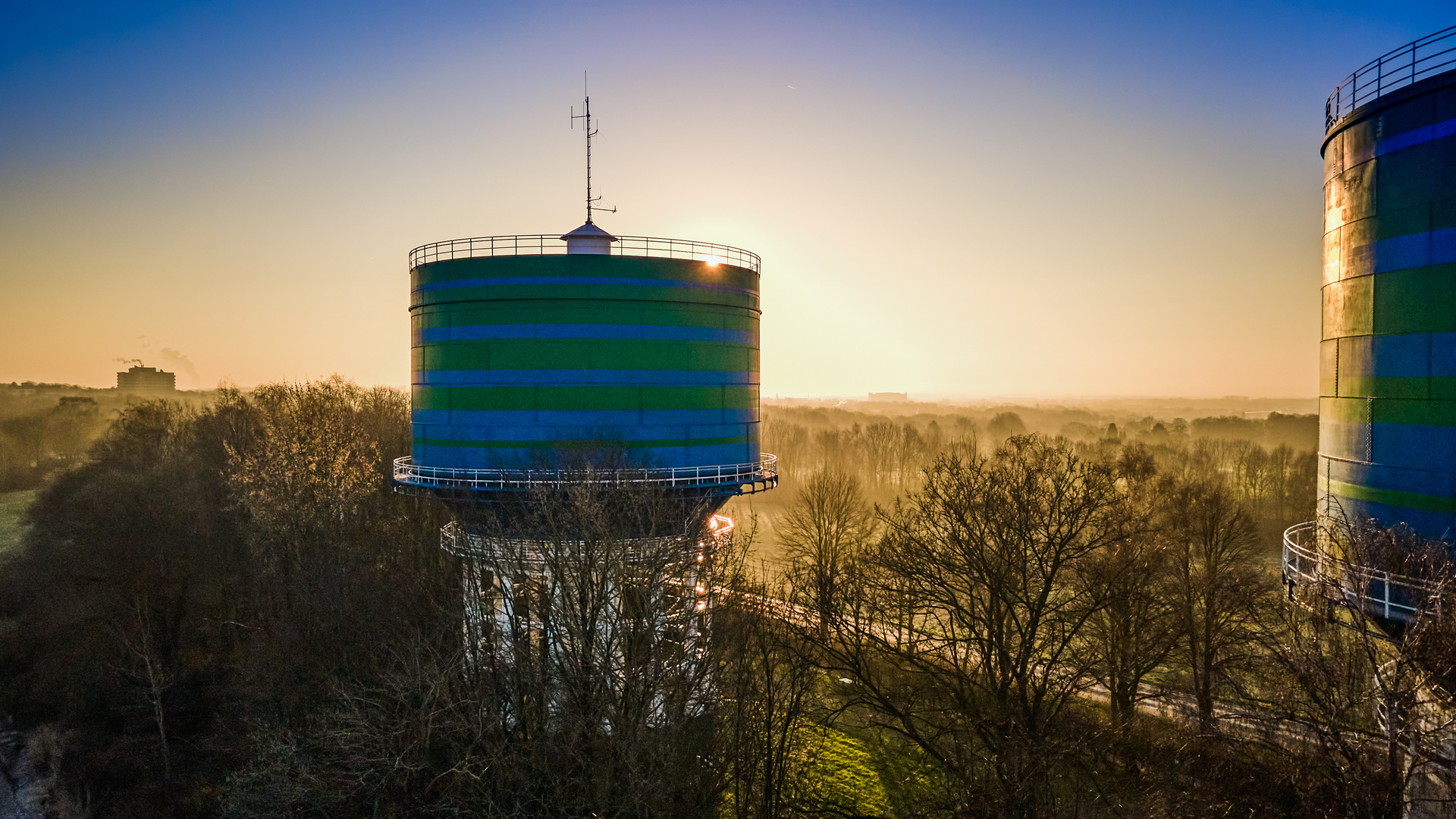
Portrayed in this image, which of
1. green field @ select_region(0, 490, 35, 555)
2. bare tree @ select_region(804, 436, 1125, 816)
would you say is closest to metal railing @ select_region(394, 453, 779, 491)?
bare tree @ select_region(804, 436, 1125, 816)

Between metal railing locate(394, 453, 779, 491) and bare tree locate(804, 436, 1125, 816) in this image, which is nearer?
bare tree locate(804, 436, 1125, 816)

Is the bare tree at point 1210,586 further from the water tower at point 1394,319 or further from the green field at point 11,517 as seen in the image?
the green field at point 11,517

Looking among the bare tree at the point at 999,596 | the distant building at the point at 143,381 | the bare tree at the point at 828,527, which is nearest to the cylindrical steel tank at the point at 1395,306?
the bare tree at the point at 999,596

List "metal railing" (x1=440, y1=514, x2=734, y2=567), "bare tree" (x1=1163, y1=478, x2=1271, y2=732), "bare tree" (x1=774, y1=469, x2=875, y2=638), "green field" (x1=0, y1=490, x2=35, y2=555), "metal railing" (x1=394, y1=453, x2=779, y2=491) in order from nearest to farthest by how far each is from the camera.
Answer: "metal railing" (x1=440, y1=514, x2=734, y2=567)
"metal railing" (x1=394, y1=453, x2=779, y2=491)
"bare tree" (x1=1163, y1=478, x2=1271, y2=732)
"bare tree" (x1=774, y1=469, x2=875, y2=638)
"green field" (x1=0, y1=490, x2=35, y2=555)

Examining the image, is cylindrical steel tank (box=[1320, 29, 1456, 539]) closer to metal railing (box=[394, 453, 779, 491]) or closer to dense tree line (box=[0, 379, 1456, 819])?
dense tree line (box=[0, 379, 1456, 819])

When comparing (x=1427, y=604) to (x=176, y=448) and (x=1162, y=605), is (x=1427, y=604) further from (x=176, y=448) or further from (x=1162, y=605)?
(x=176, y=448)

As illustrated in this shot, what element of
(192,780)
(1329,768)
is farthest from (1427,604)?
(192,780)

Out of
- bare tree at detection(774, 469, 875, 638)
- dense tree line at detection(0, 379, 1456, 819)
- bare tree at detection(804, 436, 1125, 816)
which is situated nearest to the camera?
dense tree line at detection(0, 379, 1456, 819)
